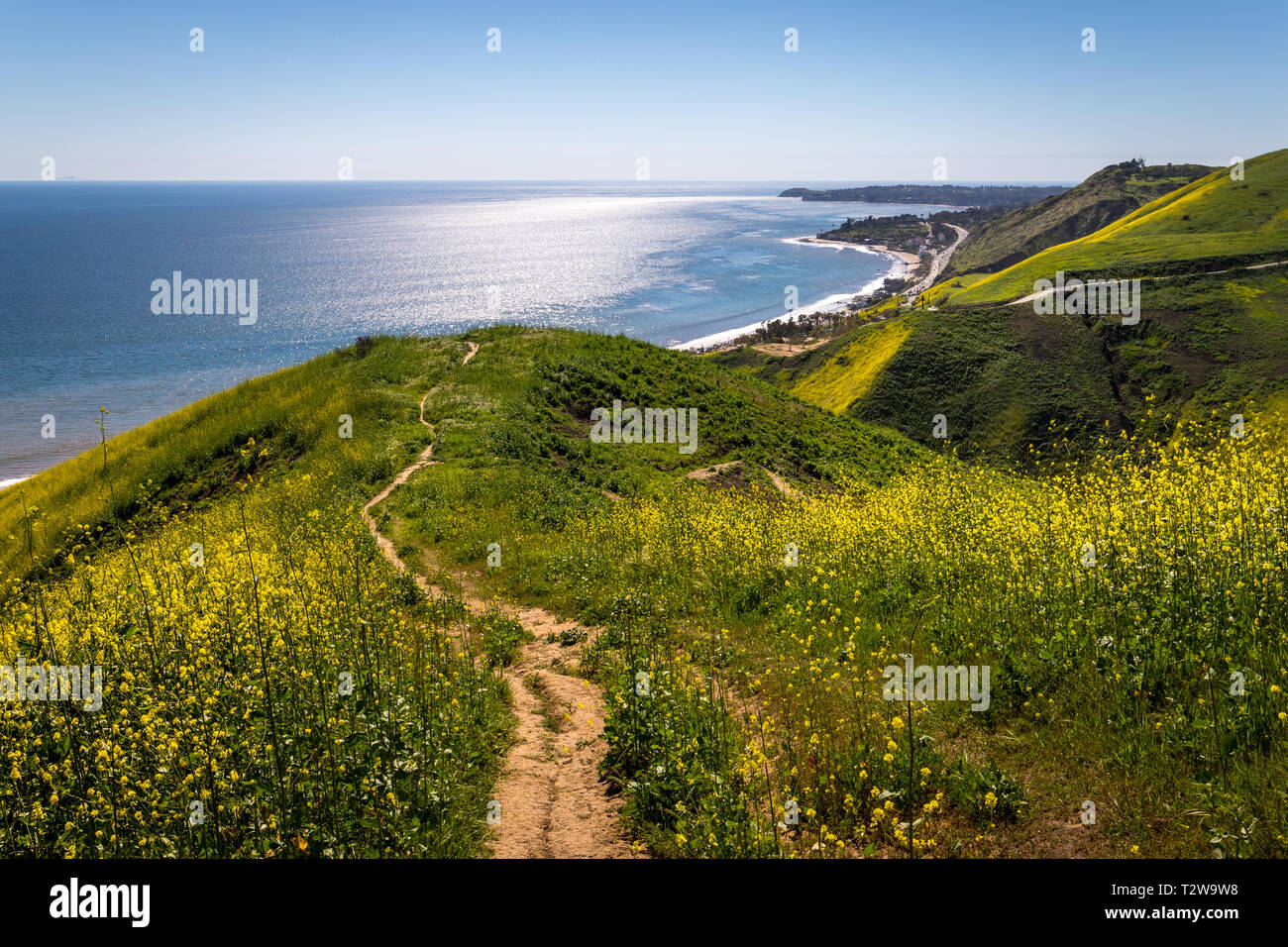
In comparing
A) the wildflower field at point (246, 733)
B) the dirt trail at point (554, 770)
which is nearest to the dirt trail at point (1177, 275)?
the dirt trail at point (554, 770)

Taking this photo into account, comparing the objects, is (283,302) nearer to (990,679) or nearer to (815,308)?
(815,308)

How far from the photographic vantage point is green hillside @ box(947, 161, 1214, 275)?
477 ft

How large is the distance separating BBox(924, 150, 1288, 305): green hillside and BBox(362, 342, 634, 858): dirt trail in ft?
262

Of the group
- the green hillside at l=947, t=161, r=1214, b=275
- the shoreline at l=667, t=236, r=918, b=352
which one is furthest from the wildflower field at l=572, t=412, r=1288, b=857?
the green hillside at l=947, t=161, r=1214, b=275

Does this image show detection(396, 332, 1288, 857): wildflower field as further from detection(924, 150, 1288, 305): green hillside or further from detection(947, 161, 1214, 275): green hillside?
detection(947, 161, 1214, 275): green hillside

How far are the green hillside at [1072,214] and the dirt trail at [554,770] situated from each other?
149 metres

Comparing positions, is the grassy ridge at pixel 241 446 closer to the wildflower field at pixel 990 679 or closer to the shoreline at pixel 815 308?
the wildflower field at pixel 990 679

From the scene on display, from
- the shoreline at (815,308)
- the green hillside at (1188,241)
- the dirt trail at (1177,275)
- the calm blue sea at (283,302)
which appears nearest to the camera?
the dirt trail at (1177,275)

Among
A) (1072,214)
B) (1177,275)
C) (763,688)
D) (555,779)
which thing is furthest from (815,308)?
(555,779)

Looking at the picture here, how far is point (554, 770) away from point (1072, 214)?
605 feet

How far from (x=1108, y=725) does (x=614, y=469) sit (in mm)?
20629

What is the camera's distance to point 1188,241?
7569cm

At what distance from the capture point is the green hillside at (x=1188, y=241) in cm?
6962
